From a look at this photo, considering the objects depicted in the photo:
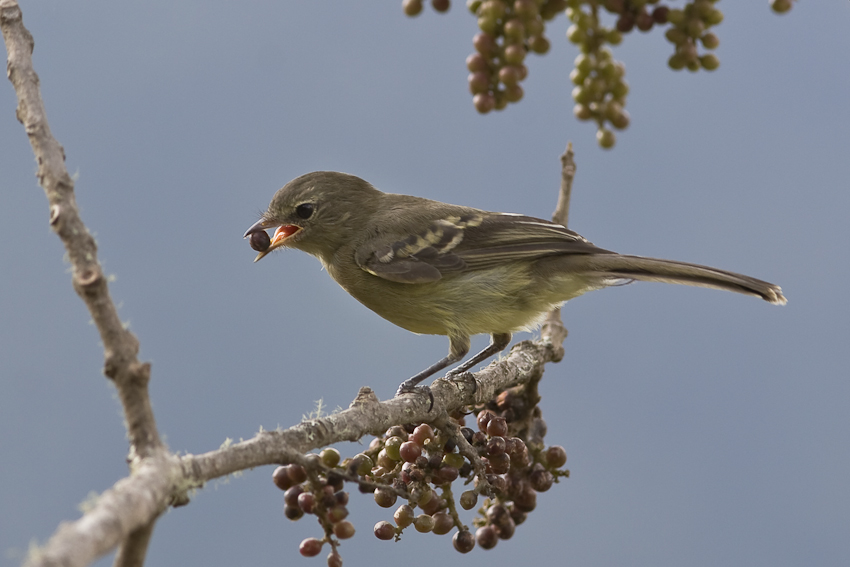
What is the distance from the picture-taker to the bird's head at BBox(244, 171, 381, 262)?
15.9 ft

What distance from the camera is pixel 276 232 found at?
4.93 metres

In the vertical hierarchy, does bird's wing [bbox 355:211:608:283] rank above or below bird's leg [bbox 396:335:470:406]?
above

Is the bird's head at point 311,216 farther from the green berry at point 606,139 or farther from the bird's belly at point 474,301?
the green berry at point 606,139

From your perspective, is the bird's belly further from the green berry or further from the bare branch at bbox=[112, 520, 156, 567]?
the bare branch at bbox=[112, 520, 156, 567]

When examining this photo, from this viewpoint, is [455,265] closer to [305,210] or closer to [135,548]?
[305,210]

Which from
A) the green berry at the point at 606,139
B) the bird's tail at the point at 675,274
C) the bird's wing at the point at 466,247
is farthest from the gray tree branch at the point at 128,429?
the bird's tail at the point at 675,274

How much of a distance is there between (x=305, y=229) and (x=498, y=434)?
204cm

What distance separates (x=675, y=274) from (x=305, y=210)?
7.56 ft

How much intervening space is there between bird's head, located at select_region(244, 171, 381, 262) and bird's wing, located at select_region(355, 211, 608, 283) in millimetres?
306

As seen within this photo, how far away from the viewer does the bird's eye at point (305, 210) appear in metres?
4.85

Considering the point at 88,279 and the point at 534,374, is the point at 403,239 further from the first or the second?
the point at 88,279

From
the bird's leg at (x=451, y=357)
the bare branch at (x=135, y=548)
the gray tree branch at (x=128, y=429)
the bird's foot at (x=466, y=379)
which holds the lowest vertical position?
the bare branch at (x=135, y=548)

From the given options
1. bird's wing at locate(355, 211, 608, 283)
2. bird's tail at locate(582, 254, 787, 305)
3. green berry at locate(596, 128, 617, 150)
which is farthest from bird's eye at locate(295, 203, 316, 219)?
green berry at locate(596, 128, 617, 150)

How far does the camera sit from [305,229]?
4867 millimetres
